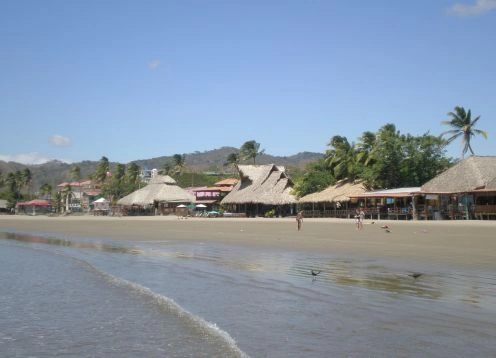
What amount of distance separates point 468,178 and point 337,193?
1249cm

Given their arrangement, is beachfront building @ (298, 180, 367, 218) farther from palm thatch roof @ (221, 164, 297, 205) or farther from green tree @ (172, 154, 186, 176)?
green tree @ (172, 154, 186, 176)

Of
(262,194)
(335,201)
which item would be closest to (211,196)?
(262,194)

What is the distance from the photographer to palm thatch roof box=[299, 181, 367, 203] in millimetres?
45322

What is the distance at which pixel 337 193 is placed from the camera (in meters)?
46.8

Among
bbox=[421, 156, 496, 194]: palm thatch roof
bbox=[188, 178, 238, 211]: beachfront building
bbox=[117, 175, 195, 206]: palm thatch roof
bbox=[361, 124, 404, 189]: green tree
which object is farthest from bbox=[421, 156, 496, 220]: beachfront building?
bbox=[117, 175, 195, 206]: palm thatch roof

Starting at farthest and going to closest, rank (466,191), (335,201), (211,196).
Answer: (211,196) → (335,201) → (466,191)

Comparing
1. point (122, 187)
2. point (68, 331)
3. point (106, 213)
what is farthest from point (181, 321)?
point (122, 187)

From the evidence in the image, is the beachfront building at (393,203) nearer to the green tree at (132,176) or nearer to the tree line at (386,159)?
the tree line at (386,159)

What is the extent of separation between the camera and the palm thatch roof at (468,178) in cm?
3559

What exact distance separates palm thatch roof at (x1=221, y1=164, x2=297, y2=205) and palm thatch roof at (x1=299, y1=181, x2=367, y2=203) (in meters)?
3.21

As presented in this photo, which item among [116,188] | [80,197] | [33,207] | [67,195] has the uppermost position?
[116,188]

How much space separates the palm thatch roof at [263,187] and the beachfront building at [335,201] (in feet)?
7.80

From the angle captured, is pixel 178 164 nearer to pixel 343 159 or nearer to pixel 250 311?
pixel 343 159

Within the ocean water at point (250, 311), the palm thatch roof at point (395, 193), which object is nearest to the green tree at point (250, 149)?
the palm thatch roof at point (395, 193)
